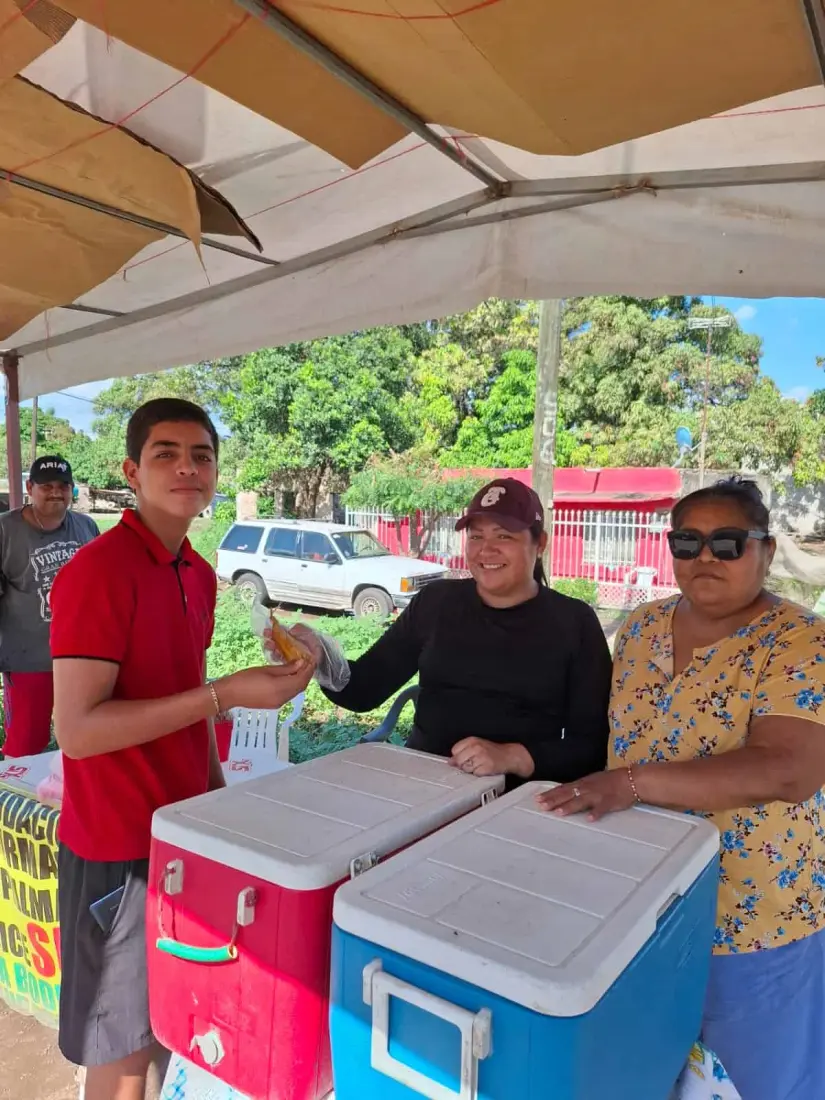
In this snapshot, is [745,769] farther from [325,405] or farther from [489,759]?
[325,405]

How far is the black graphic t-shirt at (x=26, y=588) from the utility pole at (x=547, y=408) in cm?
375

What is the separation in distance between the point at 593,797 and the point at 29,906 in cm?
Answer: 189

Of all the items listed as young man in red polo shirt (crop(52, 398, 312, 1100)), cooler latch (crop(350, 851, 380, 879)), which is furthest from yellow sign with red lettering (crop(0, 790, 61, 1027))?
cooler latch (crop(350, 851, 380, 879))

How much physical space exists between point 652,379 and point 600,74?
18588mm

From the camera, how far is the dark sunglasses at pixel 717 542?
149 centimetres

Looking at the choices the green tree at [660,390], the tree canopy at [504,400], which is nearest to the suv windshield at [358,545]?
the tree canopy at [504,400]

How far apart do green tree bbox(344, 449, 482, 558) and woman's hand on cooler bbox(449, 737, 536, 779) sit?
12.3 m

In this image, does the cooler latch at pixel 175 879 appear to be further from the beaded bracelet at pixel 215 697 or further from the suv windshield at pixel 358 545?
the suv windshield at pixel 358 545

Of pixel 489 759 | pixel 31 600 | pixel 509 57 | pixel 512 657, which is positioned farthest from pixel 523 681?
pixel 31 600

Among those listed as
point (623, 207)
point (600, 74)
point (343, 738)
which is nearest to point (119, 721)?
point (600, 74)

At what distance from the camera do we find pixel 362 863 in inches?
42.9

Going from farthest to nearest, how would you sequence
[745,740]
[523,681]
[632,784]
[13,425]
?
1. [13,425]
2. [523,681]
3. [745,740]
4. [632,784]

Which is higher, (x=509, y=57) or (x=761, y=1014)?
(x=509, y=57)

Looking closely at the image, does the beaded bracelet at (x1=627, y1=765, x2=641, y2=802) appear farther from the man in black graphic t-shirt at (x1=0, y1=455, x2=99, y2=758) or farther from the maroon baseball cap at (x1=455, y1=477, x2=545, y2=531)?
the man in black graphic t-shirt at (x1=0, y1=455, x2=99, y2=758)
